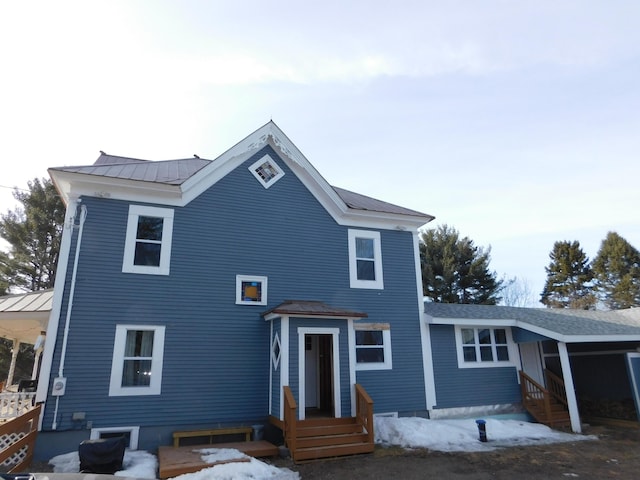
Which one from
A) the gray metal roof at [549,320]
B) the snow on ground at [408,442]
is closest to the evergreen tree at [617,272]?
the gray metal roof at [549,320]

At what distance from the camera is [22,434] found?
295 inches

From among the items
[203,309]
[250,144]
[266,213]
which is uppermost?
[250,144]

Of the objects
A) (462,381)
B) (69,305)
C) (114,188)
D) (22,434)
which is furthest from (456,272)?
(22,434)

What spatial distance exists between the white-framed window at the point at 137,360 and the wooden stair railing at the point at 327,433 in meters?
3.14

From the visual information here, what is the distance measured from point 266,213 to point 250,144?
6.81 feet

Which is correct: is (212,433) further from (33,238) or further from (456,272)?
(456,272)

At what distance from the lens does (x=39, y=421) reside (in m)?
7.94

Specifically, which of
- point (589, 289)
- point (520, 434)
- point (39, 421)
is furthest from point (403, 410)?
point (589, 289)

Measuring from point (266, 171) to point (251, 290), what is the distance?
3.63 m

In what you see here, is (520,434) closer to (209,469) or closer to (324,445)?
(324,445)

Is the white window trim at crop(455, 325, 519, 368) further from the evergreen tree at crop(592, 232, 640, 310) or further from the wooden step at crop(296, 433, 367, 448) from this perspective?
the evergreen tree at crop(592, 232, 640, 310)

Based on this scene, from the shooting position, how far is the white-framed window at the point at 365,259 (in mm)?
11914

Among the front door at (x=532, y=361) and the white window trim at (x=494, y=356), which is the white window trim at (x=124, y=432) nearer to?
the white window trim at (x=494, y=356)

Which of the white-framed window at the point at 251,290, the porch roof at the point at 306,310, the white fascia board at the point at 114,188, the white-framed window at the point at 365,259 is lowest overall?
the porch roof at the point at 306,310
